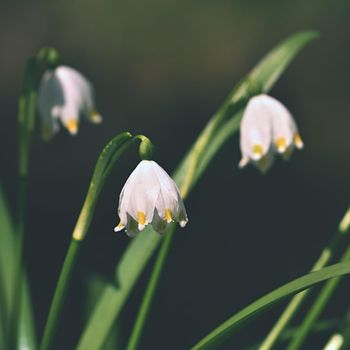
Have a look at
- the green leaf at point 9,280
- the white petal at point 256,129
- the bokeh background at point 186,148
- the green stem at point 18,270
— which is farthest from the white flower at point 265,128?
the bokeh background at point 186,148

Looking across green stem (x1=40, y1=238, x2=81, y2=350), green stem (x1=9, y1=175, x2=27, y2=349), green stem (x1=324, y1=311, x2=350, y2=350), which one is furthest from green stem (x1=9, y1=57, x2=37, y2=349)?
green stem (x1=324, y1=311, x2=350, y2=350)

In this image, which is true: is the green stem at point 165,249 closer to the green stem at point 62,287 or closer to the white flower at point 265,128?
the white flower at point 265,128

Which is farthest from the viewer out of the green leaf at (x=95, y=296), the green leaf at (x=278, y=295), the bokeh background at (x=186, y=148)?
the bokeh background at (x=186, y=148)

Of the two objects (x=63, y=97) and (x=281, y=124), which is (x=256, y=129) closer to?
(x=281, y=124)

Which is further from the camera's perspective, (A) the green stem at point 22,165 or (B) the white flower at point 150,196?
(A) the green stem at point 22,165

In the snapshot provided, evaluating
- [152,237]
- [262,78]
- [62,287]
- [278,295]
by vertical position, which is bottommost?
[278,295]

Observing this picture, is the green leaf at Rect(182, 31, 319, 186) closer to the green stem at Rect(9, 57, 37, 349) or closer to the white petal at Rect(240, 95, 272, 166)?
the white petal at Rect(240, 95, 272, 166)

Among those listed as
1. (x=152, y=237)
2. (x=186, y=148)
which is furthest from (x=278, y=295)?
(x=186, y=148)
